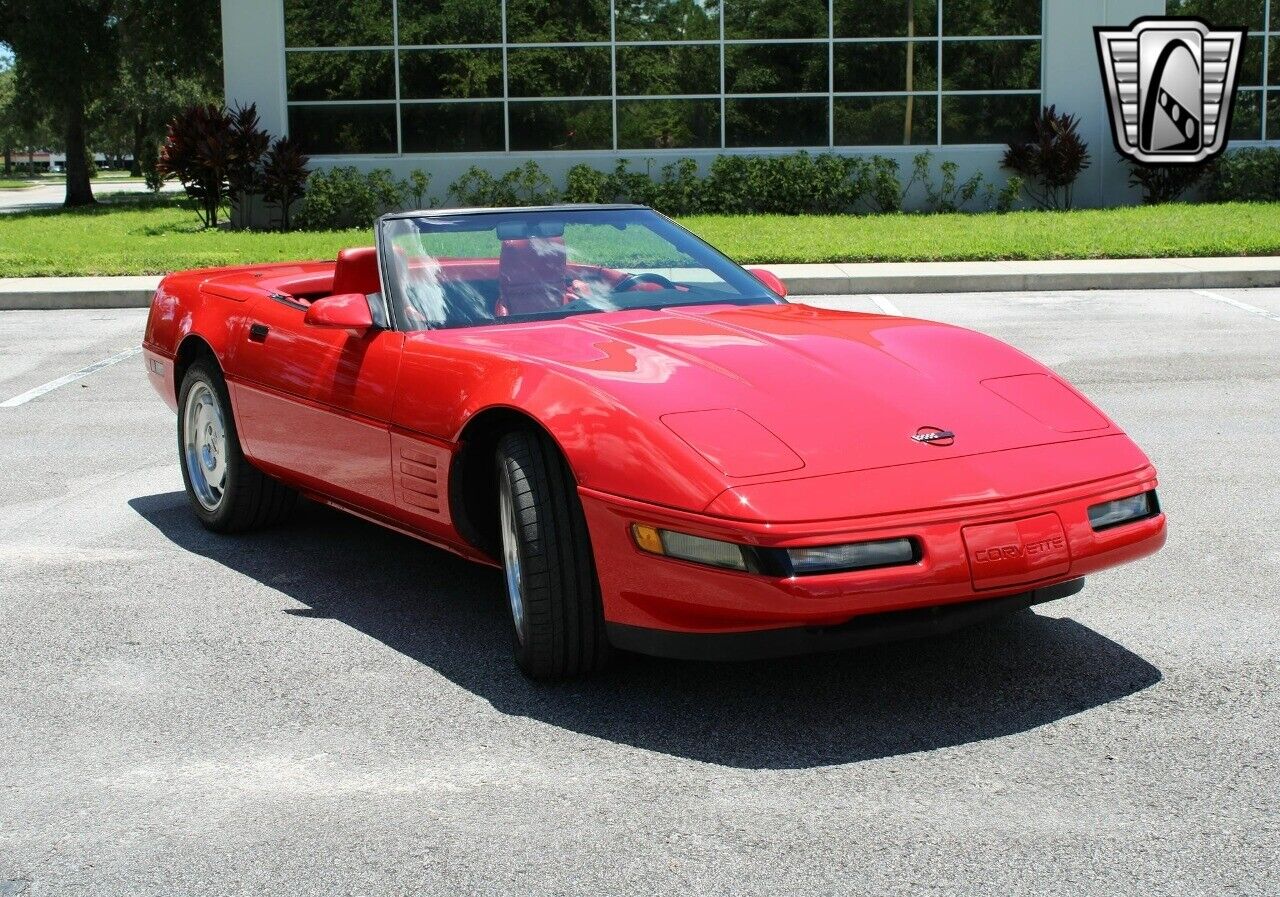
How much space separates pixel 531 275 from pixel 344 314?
66cm

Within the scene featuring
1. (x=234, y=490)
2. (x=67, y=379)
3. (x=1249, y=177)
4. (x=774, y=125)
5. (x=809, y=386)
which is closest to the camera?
(x=809, y=386)

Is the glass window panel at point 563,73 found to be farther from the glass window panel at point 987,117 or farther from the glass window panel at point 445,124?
the glass window panel at point 987,117

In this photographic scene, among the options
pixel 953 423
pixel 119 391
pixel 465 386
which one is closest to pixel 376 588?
pixel 465 386

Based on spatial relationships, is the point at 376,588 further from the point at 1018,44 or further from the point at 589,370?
the point at 1018,44

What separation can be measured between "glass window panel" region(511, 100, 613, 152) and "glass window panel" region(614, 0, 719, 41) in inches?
48.7

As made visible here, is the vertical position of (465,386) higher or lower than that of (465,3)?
lower

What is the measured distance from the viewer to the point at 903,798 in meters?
3.64

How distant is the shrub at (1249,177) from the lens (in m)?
24.5

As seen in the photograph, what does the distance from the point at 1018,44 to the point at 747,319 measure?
71.6 ft

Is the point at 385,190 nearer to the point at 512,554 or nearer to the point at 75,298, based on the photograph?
the point at 75,298

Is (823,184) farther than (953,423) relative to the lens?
Yes

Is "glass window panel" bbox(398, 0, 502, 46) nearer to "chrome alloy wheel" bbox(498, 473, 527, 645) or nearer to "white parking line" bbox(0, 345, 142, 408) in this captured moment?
"white parking line" bbox(0, 345, 142, 408)

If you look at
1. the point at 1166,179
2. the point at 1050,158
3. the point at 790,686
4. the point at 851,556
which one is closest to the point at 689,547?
the point at 851,556

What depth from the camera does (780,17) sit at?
83.6ft
